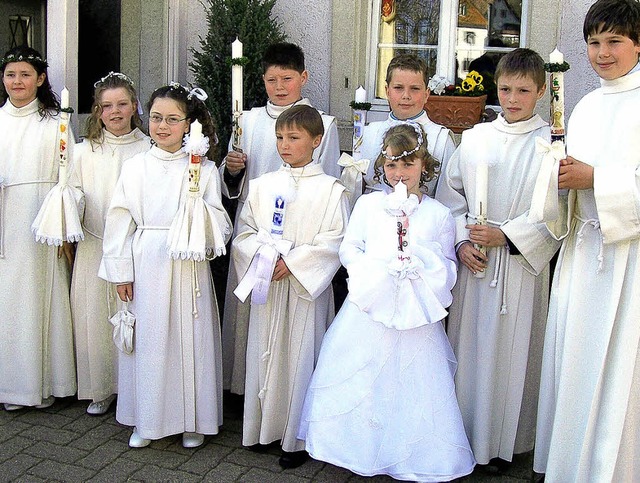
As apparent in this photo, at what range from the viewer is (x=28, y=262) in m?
4.88

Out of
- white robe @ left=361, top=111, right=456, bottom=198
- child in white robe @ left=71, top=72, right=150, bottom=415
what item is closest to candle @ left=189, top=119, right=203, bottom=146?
child in white robe @ left=71, top=72, right=150, bottom=415

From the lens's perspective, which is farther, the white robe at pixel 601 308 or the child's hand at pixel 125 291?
the child's hand at pixel 125 291

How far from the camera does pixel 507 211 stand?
4156 mm

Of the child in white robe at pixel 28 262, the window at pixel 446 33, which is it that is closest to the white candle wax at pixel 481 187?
the child in white robe at pixel 28 262

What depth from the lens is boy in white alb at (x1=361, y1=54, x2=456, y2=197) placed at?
14.6 ft

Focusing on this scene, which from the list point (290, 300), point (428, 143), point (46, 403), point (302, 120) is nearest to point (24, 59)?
point (302, 120)

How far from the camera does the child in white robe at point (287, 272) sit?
4.18 meters

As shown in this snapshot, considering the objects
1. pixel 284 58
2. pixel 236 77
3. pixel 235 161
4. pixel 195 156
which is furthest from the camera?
pixel 284 58

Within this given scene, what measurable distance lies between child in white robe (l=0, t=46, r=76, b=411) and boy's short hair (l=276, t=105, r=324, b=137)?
4.70 feet

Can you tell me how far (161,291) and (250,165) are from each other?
105cm

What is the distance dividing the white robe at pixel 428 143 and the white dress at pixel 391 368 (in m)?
0.59

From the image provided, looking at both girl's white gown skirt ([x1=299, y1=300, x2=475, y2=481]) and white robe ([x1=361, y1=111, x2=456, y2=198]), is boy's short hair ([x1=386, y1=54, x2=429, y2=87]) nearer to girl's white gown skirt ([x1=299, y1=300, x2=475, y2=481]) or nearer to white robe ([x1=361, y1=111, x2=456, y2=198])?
white robe ([x1=361, y1=111, x2=456, y2=198])

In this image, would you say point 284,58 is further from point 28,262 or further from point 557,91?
point 28,262

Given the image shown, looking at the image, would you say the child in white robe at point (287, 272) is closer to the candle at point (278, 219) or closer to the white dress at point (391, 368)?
the candle at point (278, 219)
